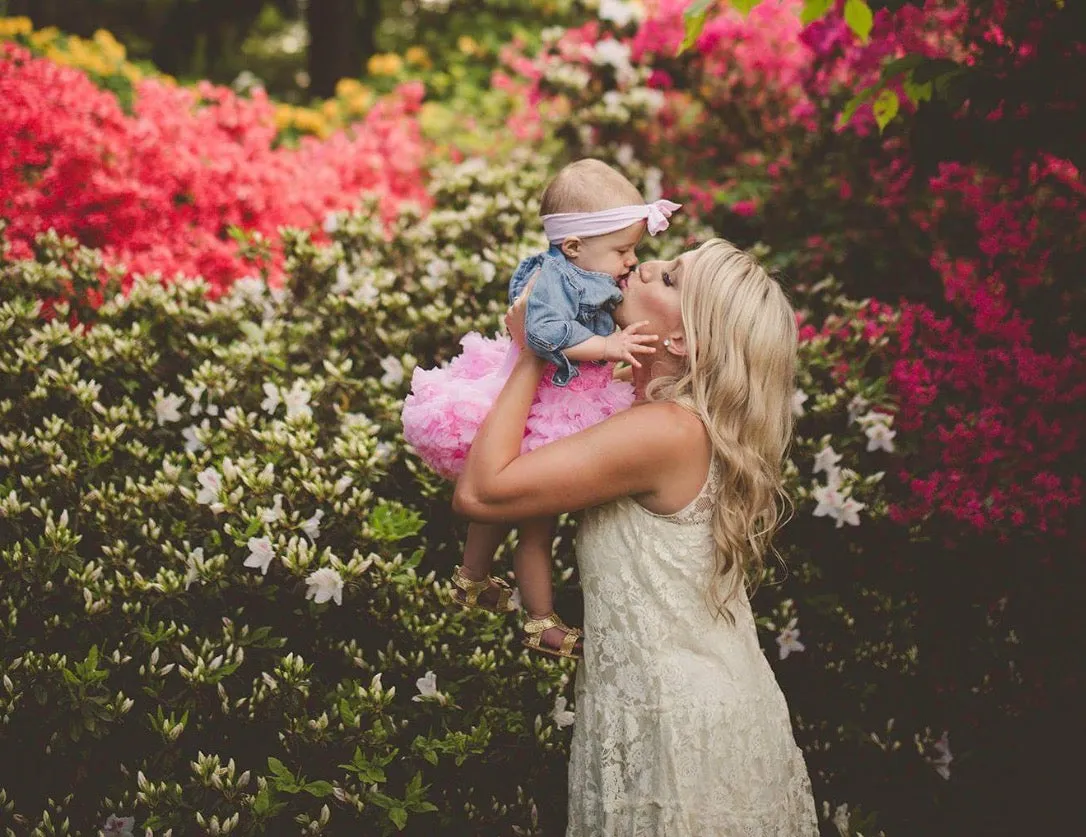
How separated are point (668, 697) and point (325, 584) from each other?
1.22m

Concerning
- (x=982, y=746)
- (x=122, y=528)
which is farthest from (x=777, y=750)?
(x=122, y=528)

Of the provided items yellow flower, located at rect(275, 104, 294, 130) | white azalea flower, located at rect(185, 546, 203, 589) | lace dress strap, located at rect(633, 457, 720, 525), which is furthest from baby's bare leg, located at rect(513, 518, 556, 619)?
yellow flower, located at rect(275, 104, 294, 130)

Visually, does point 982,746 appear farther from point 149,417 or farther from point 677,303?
point 149,417

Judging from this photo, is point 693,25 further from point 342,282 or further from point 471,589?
point 342,282

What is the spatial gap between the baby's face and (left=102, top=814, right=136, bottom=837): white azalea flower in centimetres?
217

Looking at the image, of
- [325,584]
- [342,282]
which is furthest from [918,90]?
[325,584]

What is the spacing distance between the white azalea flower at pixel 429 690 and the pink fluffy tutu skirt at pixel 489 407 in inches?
33.4

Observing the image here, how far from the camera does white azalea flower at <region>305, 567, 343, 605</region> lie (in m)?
2.94

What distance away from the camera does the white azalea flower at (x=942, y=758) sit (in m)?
3.79

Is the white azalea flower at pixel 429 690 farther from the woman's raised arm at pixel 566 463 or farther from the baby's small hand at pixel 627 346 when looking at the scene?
the baby's small hand at pixel 627 346

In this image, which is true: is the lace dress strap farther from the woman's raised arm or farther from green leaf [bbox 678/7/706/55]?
green leaf [bbox 678/7/706/55]

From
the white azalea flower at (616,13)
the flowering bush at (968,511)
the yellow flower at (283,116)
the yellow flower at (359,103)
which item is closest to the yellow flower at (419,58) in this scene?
the yellow flower at (359,103)

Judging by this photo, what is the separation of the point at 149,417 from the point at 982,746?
376 centimetres

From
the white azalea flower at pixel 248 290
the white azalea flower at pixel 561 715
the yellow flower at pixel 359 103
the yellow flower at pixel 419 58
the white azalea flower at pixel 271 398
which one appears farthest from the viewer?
the yellow flower at pixel 419 58
